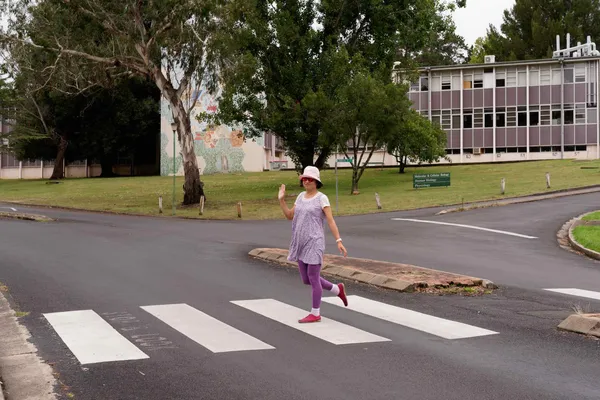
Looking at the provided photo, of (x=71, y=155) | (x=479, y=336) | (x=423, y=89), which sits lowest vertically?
(x=479, y=336)

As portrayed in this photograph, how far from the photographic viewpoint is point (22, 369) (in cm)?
655

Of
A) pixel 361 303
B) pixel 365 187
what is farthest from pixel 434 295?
pixel 365 187

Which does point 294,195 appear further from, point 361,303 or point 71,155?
point 71,155

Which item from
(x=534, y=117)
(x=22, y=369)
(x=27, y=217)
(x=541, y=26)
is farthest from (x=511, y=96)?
(x=22, y=369)

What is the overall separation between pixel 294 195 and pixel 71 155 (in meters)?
42.9

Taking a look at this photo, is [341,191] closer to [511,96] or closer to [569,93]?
[511,96]

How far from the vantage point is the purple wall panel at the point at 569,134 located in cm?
6328

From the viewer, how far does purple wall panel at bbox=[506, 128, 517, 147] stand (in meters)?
65.2

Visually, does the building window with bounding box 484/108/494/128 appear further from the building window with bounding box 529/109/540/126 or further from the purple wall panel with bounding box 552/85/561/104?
the purple wall panel with bounding box 552/85/561/104

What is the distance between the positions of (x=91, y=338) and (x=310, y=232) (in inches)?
108

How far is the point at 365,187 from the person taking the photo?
149ft

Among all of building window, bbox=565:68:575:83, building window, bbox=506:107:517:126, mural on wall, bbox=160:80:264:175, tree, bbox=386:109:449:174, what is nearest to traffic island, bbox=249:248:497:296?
tree, bbox=386:109:449:174

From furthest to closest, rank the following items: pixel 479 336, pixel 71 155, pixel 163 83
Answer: pixel 71 155, pixel 163 83, pixel 479 336

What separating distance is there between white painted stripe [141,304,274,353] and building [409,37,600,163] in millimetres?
54435
